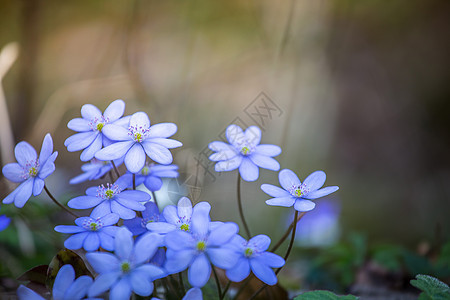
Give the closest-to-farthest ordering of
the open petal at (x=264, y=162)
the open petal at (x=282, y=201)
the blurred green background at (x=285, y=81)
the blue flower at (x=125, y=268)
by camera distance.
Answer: the blue flower at (x=125, y=268) < the open petal at (x=282, y=201) < the open petal at (x=264, y=162) < the blurred green background at (x=285, y=81)

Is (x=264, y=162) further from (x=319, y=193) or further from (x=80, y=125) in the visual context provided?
(x=80, y=125)

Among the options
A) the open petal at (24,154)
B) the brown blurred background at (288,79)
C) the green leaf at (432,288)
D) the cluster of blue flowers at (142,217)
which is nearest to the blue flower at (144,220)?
the cluster of blue flowers at (142,217)

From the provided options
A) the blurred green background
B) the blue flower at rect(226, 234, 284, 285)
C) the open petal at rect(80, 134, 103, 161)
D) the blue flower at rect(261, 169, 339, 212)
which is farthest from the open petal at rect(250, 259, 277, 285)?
the blurred green background

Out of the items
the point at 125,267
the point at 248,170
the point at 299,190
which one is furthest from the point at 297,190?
the point at 125,267

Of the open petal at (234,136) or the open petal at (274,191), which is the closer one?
the open petal at (274,191)

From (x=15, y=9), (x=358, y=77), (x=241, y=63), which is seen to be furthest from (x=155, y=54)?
(x=358, y=77)

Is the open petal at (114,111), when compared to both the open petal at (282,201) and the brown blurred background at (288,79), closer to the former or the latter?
the open petal at (282,201)

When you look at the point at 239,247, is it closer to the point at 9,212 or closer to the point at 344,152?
the point at 9,212

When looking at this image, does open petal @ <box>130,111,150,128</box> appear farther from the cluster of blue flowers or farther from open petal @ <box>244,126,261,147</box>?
open petal @ <box>244,126,261,147</box>
